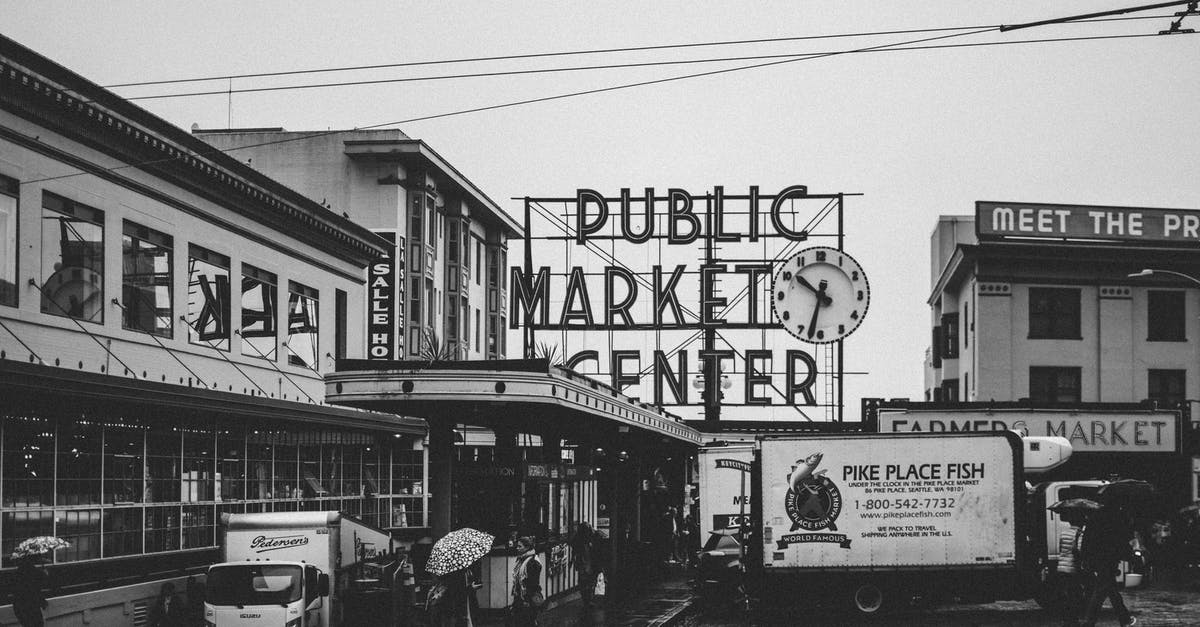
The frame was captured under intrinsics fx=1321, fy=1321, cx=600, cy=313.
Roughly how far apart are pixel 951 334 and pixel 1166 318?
34.5ft

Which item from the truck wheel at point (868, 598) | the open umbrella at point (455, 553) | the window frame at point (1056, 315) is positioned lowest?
the truck wheel at point (868, 598)

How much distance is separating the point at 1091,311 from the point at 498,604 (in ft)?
116

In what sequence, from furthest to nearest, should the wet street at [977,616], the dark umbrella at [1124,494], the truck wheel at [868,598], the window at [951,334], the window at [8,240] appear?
the window at [951,334], the truck wheel at [868,598], the wet street at [977,616], the window at [8,240], the dark umbrella at [1124,494]

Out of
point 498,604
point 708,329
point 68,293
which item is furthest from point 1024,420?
point 68,293

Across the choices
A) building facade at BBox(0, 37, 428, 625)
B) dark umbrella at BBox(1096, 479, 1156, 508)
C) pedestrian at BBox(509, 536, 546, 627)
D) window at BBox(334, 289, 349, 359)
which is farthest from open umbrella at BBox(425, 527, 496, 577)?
window at BBox(334, 289, 349, 359)

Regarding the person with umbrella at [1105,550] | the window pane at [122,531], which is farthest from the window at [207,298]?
the person with umbrella at [1105,550]

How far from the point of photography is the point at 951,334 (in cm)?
6081

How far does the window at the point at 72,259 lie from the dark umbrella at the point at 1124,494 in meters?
17.3

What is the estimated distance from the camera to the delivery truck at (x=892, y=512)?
24594mm

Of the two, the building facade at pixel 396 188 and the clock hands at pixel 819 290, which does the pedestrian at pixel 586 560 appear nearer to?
the clock hands at pixel 819 290

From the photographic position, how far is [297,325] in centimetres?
3372

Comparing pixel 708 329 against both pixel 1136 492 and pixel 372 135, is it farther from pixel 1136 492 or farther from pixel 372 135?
pixel 1136 492

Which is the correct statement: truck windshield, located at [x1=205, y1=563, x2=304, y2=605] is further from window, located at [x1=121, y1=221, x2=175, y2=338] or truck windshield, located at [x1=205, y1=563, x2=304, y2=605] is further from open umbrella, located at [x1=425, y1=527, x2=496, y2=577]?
window, located at [x1=121, y1=221, x2=175, y2=338]

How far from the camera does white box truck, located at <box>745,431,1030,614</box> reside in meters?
24.6
